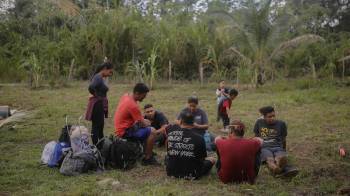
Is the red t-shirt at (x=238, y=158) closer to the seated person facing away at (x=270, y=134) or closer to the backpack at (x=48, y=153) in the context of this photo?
the seated person facing away at (x=270, y=134)

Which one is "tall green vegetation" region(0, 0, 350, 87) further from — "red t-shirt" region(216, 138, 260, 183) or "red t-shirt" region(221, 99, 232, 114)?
"red t-shirt" region(216, 138, 260, 183)

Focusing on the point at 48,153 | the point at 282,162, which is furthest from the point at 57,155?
the point at 282,162

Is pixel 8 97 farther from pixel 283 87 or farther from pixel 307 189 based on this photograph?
pixel 307 189

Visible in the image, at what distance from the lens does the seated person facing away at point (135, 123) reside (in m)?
7.13

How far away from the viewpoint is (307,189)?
609cm

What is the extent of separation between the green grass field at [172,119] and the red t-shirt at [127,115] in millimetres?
A: 644

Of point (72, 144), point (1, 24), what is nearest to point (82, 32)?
point (1, 24)

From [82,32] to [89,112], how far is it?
13.6 m

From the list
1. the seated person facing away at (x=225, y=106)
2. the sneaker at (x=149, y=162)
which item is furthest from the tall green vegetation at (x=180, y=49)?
the sneaker at (x=149, y=162)

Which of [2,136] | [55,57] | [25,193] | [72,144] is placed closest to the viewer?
[25,193]

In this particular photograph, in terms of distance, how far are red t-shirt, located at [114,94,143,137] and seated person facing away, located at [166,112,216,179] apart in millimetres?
777

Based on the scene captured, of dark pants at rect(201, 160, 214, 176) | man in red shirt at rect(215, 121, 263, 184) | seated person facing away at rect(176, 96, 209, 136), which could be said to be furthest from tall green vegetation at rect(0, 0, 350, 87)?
man in red shirt at rect(215, 121, 263, 184)

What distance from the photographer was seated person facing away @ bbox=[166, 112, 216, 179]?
20.7 feet

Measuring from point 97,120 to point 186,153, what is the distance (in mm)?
2048
